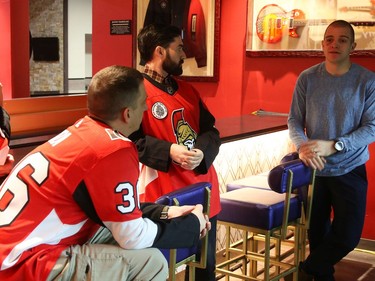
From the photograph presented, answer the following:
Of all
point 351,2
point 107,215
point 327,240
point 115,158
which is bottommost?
point 327,240

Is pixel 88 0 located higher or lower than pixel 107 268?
higher

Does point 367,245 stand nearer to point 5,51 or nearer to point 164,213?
point 164,213

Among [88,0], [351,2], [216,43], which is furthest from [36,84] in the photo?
[351,2]

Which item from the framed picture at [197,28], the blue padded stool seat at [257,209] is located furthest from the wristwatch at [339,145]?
the framed picture at [197,28]

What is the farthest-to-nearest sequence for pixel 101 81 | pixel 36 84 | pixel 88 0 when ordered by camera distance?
pixel 88 0 → pixel 36 84 → pixel 101 81

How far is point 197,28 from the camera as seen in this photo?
500cm

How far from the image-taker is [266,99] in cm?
481

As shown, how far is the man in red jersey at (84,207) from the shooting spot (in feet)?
5.54

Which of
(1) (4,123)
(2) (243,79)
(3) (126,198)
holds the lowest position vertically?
(3) (126,198)

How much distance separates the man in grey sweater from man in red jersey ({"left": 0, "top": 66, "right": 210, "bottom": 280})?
1.39 meters

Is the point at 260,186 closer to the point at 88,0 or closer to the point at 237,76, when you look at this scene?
the point at 237,76

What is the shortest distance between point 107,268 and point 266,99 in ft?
10.7

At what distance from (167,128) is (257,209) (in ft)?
2.36

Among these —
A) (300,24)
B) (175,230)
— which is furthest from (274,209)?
(300,24)
